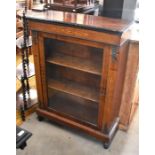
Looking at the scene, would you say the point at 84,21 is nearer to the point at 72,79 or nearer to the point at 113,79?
the point at 113,79

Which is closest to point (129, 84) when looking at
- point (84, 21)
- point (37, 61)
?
point (84, 21)

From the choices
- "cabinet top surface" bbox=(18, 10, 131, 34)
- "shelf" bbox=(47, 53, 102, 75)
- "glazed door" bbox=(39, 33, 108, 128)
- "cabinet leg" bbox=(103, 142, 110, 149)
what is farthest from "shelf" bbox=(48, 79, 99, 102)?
"cabinet top surface" bbox=(18, 10, 131, 34)

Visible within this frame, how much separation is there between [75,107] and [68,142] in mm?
349

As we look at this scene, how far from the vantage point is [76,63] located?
1750 millimetres

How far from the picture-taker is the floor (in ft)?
5.84

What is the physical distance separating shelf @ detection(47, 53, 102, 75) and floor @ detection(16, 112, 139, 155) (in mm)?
710

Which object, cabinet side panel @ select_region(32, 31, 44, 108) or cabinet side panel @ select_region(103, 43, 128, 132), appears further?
cabinet side panel @ select_region(32, 31, 44, 108)

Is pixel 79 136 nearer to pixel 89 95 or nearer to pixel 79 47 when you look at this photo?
pixel 89 95

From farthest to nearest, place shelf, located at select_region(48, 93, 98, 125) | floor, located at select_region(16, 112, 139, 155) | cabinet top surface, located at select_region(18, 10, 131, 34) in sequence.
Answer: shelf, located at select_region(48, 93, 98, 125), floor, located at select_region(16, 112, 139, 155), cabinet top surface, located at select_region(18, 10, 131, 34)

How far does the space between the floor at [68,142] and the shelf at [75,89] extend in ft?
1.43

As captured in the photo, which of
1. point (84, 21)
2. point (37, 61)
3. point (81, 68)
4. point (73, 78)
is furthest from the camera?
point (73, 78)

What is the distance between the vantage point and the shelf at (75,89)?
1789mm

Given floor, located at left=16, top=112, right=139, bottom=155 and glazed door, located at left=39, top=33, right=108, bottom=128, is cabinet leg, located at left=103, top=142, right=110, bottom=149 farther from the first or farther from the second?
glazed door, located at left=39, top=33, right=108, bottom=128
